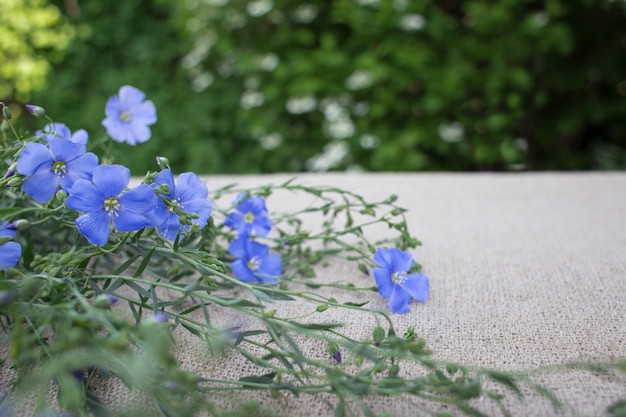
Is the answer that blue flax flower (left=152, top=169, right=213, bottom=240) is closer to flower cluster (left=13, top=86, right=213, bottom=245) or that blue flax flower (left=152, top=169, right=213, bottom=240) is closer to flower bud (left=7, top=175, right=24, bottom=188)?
flower cluster (left=13, top=86, right=213, bottom=245)

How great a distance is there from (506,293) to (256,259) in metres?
0.29

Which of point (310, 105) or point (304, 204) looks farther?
point (310, 105)

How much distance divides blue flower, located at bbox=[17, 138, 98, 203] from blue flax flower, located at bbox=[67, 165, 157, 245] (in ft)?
0.12

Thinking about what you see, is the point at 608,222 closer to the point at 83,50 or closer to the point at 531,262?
the point at 531,262

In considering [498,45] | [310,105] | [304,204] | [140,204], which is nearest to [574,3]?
[498,45]

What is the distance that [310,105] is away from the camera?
218 cm

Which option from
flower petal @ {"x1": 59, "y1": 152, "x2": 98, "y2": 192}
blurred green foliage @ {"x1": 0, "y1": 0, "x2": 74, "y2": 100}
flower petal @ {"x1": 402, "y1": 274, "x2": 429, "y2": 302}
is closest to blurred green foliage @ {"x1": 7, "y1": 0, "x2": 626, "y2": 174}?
blurred green foliage @ {"x1": 0, "y1": 0, "x2": 74, "y2": 100}

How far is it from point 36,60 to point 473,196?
2458 millimetres

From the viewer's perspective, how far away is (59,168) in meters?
0.55

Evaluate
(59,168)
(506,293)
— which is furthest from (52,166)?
(506,293)

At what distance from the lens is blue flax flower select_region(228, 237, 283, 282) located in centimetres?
67

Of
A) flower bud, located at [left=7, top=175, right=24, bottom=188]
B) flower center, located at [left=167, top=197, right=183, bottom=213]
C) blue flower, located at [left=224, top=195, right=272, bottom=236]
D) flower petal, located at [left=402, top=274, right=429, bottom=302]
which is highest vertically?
flower bud, located at [left=7, top=175, right=24, bottom=188]

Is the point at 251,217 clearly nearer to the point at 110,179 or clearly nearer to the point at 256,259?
the point at 256,259

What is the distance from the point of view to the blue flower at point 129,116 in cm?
73
